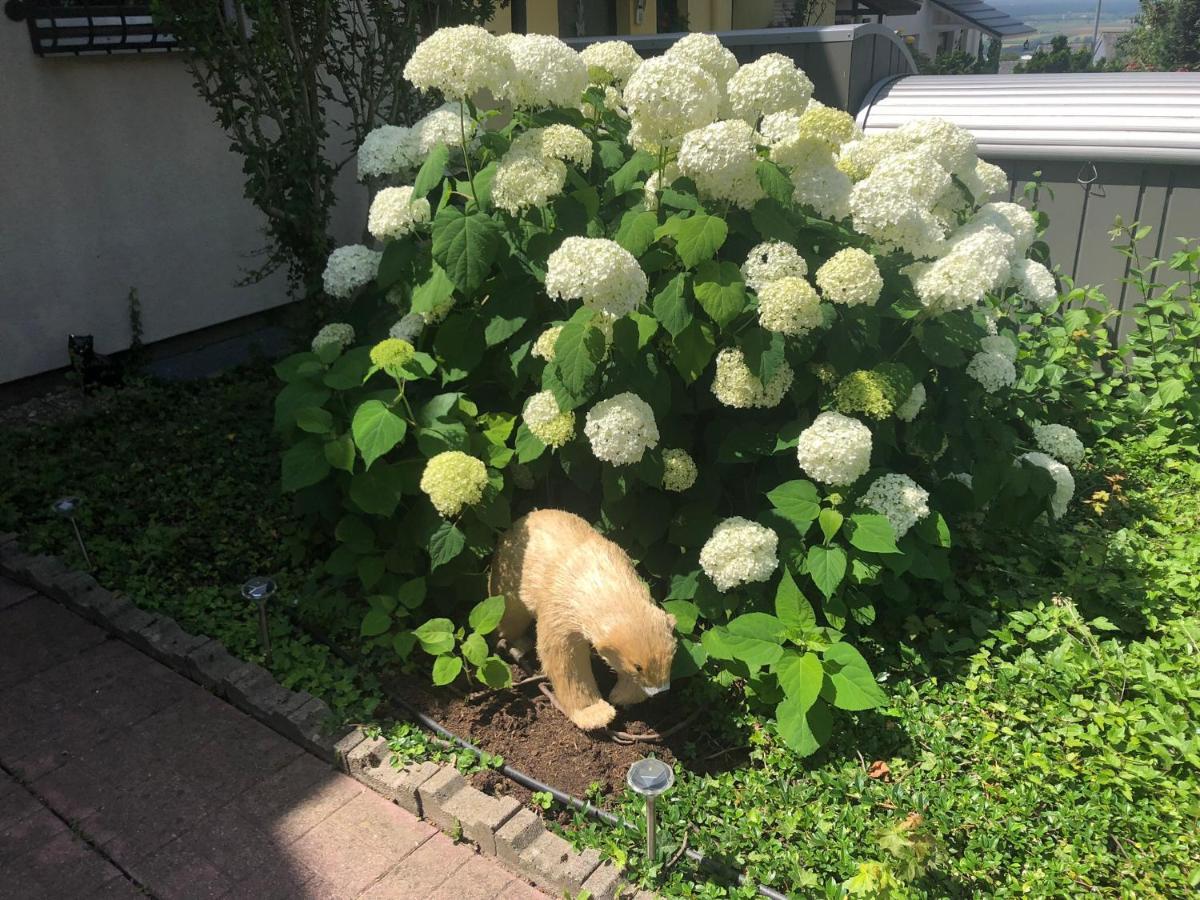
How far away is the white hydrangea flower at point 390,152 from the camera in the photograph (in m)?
3.35

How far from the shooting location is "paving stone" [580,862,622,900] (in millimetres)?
2299

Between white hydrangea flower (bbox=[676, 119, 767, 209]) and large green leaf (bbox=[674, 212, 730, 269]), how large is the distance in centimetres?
12

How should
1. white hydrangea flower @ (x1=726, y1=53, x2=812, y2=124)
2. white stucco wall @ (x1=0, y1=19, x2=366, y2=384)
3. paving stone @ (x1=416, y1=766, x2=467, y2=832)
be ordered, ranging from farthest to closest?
white stucco wall @ (x1=0, y1=19, x2=366, y2=384) < white hydrangea flower @ (x1=726, y1=53, x2=812, y2=124) < paving stone @ (x1=416, y1=766, x2=467, y2=832)

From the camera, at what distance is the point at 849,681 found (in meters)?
2.56

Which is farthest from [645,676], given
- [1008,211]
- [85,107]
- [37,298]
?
[85,107]

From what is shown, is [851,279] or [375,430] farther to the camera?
[375,430]

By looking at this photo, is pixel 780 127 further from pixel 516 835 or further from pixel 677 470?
pixel 516 835

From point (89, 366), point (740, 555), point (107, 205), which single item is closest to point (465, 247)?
point (740, 555)

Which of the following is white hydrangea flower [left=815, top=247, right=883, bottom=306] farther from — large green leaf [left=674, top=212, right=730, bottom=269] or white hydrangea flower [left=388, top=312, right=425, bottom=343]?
white hydrangea flower [left=388, top=312, right=425, bottom=343]

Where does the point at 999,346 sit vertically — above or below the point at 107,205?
below

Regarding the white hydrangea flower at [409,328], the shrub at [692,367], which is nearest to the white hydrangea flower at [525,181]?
the shrub at [692,367]

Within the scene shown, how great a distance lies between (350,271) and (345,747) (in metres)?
1.78

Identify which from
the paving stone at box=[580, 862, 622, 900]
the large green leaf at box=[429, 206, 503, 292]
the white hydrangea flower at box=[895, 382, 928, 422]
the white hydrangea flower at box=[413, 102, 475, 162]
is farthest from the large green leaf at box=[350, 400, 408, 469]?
the white hydrangea flower at box=[895, 382, 928, 422]

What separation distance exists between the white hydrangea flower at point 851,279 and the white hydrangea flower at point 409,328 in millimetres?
1468
